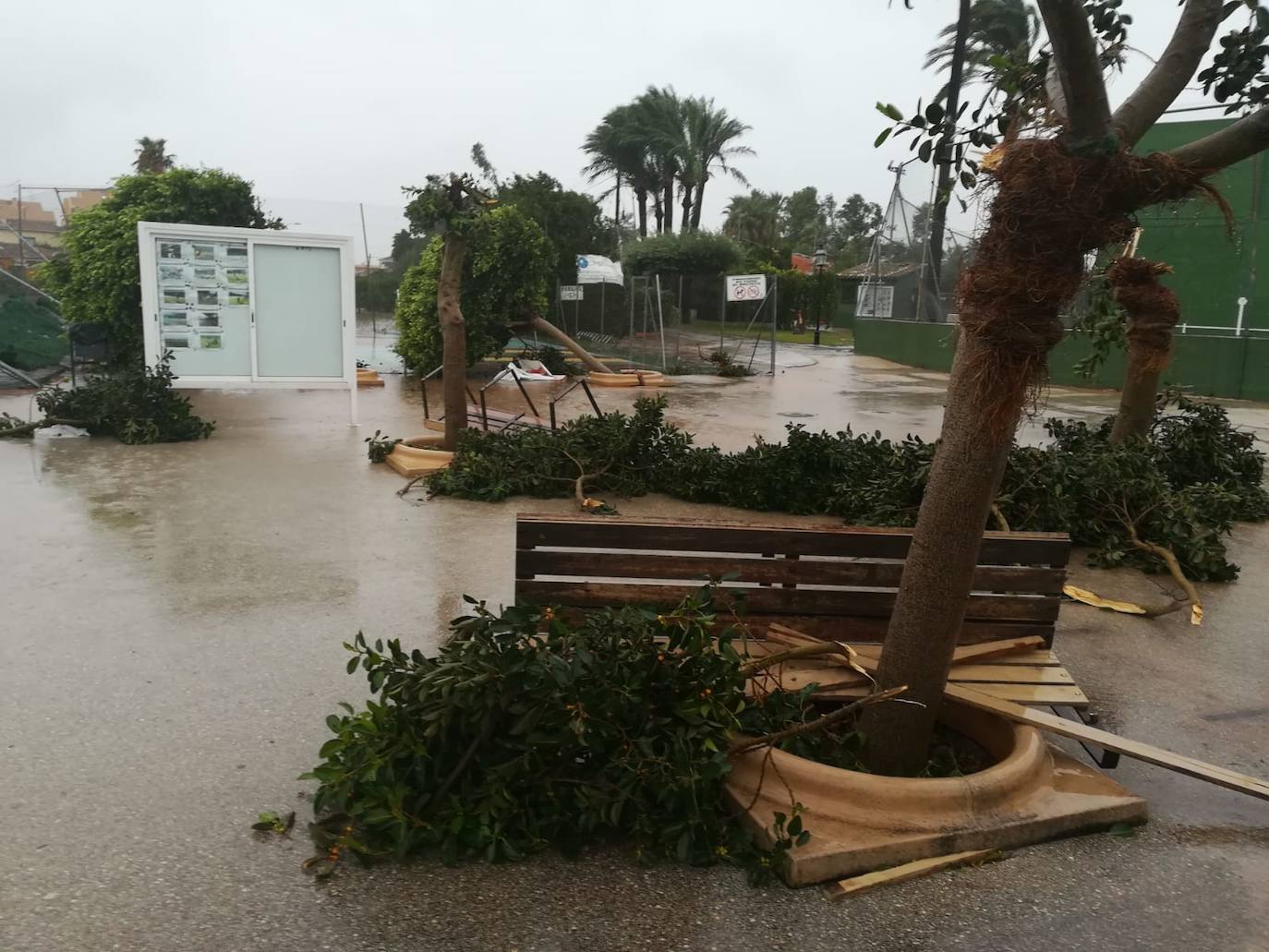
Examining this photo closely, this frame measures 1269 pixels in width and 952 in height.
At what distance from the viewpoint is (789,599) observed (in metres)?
3.98

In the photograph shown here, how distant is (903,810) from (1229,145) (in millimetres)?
2232

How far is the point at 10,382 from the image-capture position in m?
15.2

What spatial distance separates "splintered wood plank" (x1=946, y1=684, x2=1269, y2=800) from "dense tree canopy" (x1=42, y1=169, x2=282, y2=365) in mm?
11290

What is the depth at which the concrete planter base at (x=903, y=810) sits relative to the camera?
2.87 metres

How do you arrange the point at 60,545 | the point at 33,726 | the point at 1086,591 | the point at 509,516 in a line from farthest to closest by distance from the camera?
the point at 509,516 → the point at 60,545 → the point at 1086,591 → the point at 33,726

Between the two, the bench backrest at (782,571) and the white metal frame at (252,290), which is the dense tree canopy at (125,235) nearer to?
the white metal frame at (252,290)

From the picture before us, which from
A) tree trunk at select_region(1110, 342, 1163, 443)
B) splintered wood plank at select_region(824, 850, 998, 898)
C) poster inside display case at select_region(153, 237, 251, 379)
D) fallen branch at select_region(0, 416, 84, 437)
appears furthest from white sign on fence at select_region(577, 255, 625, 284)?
splintered wood plank at select_region(824, 850, 998, 898)

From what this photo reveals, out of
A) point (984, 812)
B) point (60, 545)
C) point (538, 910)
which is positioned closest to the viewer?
point (538, 910)

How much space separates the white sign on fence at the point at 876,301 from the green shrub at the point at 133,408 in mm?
22325

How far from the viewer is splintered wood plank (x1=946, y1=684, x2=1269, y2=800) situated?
320 cm

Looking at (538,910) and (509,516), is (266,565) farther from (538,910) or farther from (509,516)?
(538,910)

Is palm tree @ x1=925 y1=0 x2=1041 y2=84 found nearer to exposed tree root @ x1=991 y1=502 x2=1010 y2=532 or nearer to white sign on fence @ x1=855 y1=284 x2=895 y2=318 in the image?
white sign on fence @ x1=855 y1=284 x2=895 y2=318

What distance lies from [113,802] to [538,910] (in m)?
1.53

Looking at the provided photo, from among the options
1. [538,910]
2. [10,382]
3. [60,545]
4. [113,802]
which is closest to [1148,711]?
[538,910]
